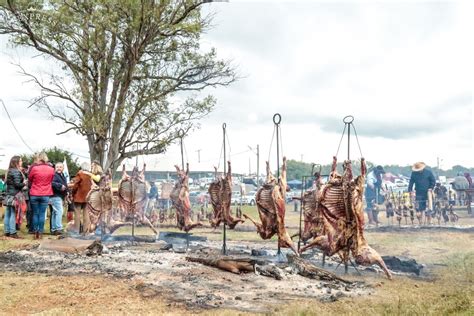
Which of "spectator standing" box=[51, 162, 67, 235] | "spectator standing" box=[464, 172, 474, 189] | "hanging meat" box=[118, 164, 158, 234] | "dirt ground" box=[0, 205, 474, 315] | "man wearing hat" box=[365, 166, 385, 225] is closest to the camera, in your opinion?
"dirt ground" box=[0, 205, 474, 315]

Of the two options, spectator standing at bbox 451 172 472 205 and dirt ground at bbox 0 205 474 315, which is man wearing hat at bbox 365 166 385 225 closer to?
spectator standing at bbox 451 172 472 205

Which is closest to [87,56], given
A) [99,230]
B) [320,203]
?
[99,230]

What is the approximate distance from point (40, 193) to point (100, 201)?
1.78m

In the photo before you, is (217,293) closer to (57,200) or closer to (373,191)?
(57,200)

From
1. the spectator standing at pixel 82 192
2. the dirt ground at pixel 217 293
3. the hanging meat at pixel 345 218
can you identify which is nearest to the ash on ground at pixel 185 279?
the dirt ground at pixel 217 293

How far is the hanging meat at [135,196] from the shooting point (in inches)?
497

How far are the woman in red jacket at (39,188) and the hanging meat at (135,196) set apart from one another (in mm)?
2159

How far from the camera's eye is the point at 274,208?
911 cm

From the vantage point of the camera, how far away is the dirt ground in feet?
19.0

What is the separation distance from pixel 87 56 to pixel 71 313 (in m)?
16.5

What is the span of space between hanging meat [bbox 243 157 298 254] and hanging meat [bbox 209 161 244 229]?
4.91ft

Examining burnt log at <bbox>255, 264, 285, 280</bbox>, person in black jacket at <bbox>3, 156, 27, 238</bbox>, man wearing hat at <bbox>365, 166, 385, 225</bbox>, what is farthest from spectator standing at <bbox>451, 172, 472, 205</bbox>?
person in black jacket at <bbox>3, 156, 27, 238</bbox>

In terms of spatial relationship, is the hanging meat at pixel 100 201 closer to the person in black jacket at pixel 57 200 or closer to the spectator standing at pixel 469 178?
the person in black jacket at pixel 57 200

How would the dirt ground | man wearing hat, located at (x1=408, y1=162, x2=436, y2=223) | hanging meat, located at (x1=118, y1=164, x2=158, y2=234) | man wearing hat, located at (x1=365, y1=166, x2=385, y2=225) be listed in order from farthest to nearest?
man wearing hat, located at (x1=365, y1=166, x2=385, y2=225), man wearing hat, located at (x1=408, y1=162, x2=436, y2=223), hanging meat, located at (x1=118, y1=164, x2=158, y2=234), the dirt ground
